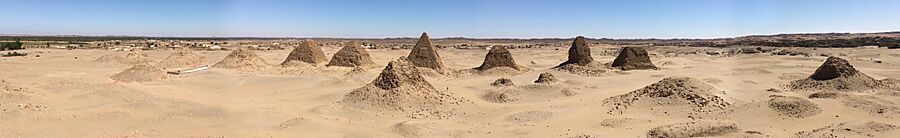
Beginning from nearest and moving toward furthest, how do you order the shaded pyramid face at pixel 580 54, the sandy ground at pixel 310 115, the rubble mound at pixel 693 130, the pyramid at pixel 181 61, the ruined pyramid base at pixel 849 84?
the rubble mound at pixel 693 130 < the sandy ground at pixel 310 115 < the ruined pyramid base at pixel 849 84 < the shaded pyramid face at pixel 580 54 < the pyramid at pixel 181 61

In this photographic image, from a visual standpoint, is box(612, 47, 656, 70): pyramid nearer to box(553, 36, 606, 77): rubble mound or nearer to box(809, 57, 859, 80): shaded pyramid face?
box(553, 36, 606, 77): rubble mound

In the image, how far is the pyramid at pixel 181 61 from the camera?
26648mm

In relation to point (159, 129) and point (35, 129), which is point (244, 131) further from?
point (35, 129)

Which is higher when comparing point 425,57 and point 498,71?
point 425,57

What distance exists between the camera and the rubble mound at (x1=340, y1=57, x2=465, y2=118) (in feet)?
43.9

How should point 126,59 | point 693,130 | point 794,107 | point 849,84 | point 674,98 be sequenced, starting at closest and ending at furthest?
point 693,130, point 794,107, point 674,98, point 849,84, point 126,59

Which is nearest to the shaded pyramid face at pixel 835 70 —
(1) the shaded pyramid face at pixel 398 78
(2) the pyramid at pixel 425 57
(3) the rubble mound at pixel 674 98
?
(3) the rubble mound at pixel 674 98

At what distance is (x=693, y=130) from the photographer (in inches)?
424

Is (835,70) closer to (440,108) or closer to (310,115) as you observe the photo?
(440,108)

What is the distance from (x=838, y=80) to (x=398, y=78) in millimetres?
11202

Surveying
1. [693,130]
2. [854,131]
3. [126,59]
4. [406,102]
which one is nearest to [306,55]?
[126,59]

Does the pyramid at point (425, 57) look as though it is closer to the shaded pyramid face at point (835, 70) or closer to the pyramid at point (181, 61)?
the pyramid at point (181, 61)

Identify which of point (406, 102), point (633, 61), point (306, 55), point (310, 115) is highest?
point (306, 55)

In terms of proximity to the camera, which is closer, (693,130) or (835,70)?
(693,130)
